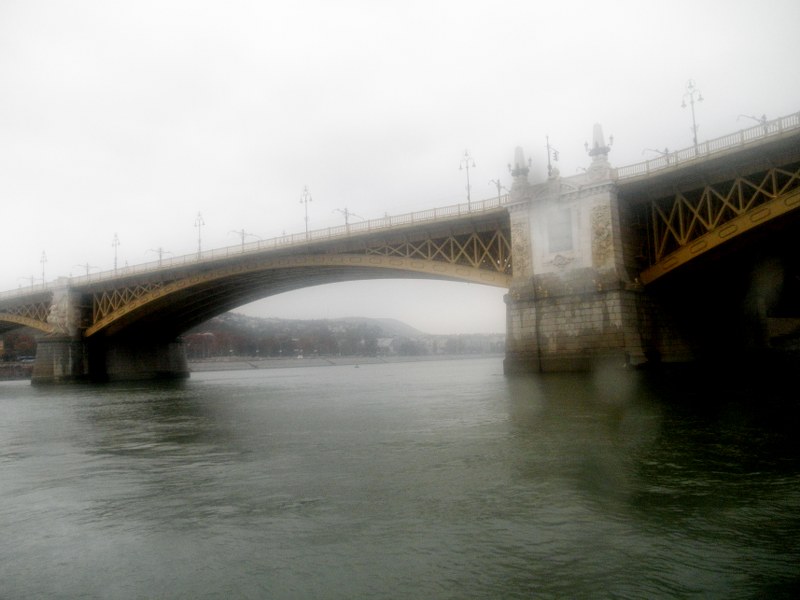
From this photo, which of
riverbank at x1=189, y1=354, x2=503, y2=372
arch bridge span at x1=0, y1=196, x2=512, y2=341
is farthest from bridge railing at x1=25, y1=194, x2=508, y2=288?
riverbank at x1=189, y1=354, x2=503, y2=372

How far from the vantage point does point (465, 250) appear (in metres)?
43.8

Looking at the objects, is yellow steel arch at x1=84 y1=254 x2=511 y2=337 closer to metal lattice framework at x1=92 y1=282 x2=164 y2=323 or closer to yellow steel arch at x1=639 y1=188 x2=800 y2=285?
metal lattice framework at x1=92 y1=282 x2=164 y2=323

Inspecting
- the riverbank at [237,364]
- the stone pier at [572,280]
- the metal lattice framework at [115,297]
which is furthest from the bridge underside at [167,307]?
the riverbank at [237,364]

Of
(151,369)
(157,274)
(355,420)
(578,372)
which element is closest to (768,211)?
(578,372)

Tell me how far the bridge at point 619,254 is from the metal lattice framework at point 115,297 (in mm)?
10142

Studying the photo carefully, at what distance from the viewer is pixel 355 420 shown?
19688 millimetres

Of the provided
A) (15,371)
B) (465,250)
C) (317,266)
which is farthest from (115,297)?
(465,250)

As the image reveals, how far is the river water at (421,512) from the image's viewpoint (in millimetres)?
5754

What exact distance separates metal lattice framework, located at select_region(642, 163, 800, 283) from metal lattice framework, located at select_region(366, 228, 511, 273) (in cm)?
893

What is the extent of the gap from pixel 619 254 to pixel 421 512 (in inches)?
1156

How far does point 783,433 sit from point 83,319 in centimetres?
6755

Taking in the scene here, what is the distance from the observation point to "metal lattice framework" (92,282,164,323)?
62125 mm

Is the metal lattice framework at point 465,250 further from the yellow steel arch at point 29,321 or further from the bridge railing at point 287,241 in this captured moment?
the yellow steel arch at point 29,321

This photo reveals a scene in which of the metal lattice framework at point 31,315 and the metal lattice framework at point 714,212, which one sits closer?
the metal lattice framework at point 714,212
